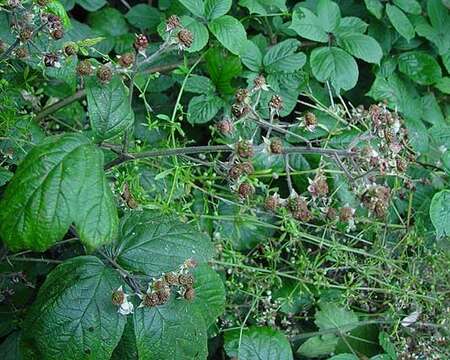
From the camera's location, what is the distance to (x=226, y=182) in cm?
169

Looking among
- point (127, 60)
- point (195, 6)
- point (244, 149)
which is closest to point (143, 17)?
point (195, 6)

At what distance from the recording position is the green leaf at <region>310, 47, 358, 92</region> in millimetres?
1714

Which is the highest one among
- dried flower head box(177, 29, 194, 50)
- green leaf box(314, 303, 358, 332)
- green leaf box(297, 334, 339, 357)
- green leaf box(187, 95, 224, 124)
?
dried flower head box(177, 29, 194, 50)

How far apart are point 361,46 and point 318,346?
729 millimetres

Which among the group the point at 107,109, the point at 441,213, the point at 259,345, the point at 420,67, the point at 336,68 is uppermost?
the point at 107,109

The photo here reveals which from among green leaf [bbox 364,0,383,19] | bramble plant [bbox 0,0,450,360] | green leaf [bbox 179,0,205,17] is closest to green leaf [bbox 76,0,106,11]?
bramble plant [bbox 0,0,450,360]

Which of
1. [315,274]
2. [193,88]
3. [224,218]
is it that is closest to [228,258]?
[224,218]

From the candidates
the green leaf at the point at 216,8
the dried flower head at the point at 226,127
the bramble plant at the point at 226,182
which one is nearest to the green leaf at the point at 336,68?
the bramble plant at the point at 226,182

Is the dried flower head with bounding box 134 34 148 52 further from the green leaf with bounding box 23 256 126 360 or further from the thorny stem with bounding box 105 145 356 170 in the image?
the green leaf with bounding box 23 256 126 360

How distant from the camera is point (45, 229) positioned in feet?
3.51

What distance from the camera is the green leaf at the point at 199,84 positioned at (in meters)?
1.73

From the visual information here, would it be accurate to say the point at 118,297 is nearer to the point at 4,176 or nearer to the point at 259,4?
the point at 4,176

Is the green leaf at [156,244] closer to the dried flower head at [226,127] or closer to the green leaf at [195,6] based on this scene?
the dried flower head at [226,127]

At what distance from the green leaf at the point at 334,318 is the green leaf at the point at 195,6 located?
75 centimetres
